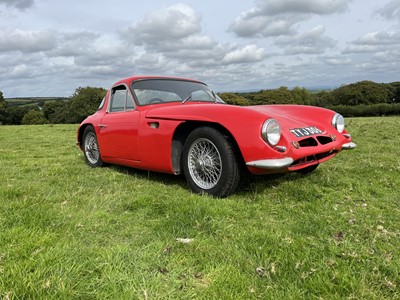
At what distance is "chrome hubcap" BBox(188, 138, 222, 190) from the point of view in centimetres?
379

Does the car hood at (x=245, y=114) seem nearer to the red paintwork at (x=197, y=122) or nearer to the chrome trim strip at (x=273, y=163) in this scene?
the red paintwork at (x=197, y=122)

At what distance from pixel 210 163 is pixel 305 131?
1.13 metres

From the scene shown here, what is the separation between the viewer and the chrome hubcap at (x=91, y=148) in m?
6.01

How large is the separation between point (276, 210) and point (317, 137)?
1.14 meters

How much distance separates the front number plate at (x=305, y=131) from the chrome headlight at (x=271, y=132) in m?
0.32

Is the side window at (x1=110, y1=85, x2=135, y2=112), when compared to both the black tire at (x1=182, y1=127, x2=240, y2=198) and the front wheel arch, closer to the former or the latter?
the front wheel arch

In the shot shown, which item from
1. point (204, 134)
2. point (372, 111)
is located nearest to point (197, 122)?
A: point (204, 134)

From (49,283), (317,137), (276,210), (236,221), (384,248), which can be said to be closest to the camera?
(49,283)

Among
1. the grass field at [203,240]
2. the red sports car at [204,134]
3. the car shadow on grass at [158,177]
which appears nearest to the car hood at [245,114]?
the red sports car at [204,134]

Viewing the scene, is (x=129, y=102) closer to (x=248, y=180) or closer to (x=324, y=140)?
(x=248, y=180)

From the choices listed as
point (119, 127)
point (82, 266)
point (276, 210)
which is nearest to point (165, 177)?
point (119, 127)

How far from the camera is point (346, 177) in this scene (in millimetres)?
4578

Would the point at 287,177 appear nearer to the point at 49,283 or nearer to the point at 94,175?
the point at 94,175

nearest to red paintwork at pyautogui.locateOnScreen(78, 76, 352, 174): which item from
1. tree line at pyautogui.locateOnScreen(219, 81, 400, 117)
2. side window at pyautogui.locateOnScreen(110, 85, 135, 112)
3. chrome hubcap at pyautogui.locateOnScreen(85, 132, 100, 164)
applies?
side window at pyautogui.locateOnScreen(110, 85, 135, 112)
